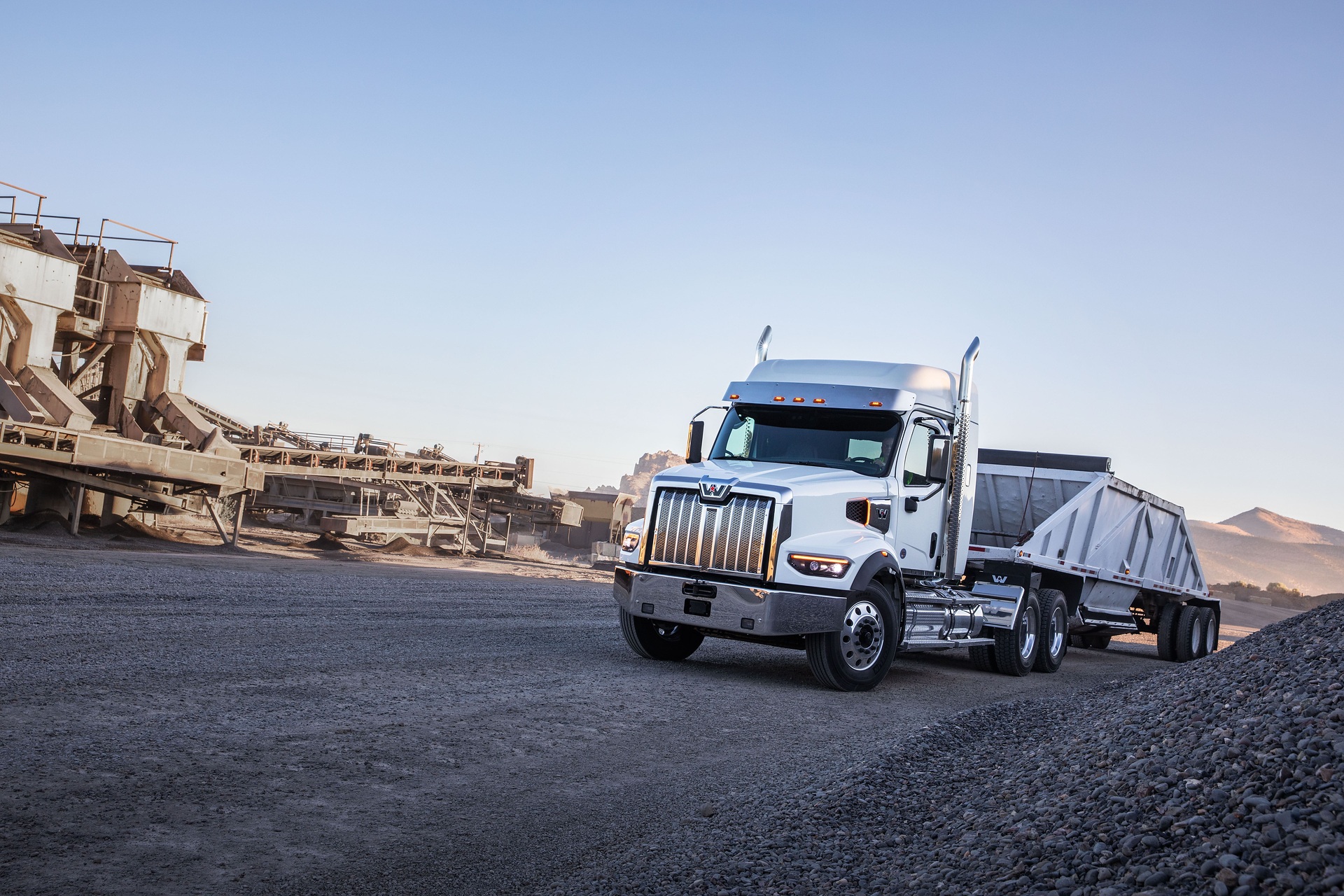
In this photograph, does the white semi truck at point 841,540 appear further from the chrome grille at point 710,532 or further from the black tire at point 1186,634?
the black tire at point 1186,634

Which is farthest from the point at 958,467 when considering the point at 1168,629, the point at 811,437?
the point at 1168,629

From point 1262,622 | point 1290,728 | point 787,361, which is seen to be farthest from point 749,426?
point 1262,622

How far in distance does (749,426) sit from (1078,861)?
8118mm

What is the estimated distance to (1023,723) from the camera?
9148mm

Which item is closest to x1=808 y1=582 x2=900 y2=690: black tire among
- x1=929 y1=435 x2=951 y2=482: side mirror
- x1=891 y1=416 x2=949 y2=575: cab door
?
x1=891 y1=416 x2=949 y2=575: cab door

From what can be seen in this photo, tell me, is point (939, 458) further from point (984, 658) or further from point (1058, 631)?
point (1058, 631)

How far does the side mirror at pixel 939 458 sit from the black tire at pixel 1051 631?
3331mm

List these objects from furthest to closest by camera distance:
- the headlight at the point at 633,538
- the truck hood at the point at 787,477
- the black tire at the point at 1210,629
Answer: the black tire at the point at 1210,629 < the headlight at the point at 633,538 < the truck hood at the point at 787,477

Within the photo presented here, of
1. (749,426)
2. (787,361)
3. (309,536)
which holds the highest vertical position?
(787,361)

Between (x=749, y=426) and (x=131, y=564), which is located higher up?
(x=749, y=426)

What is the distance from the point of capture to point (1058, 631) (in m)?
15.0

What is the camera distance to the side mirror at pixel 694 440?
12031 mm

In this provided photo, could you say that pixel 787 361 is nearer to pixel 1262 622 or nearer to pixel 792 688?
pixel 792 688

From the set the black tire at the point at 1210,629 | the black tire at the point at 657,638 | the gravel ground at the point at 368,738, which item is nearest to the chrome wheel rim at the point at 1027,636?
the gravel ground at the point at 368,738
